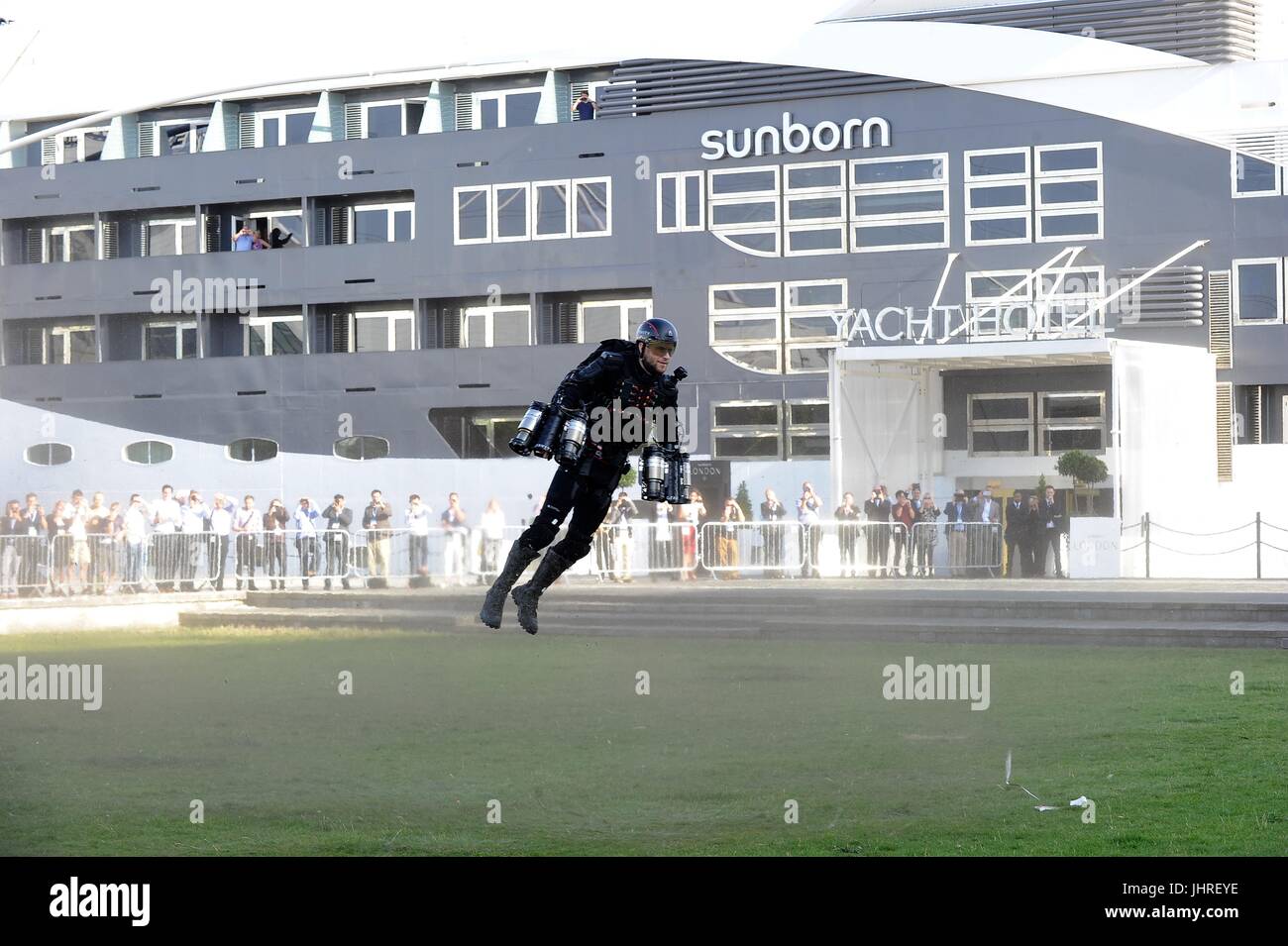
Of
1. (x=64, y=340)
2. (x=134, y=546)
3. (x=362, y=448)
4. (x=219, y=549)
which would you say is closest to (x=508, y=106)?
(x=362, y=448)

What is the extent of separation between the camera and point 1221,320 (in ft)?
130

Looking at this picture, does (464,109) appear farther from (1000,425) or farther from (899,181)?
(1000,425)

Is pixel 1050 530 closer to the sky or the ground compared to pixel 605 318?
closer to the ground

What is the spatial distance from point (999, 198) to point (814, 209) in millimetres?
4705

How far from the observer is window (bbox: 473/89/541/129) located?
44750mm

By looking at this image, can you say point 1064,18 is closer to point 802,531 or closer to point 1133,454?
point 1133,454

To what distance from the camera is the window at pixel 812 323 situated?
40.0 m

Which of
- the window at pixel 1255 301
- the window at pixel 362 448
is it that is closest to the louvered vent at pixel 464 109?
the window at pixel 362 448

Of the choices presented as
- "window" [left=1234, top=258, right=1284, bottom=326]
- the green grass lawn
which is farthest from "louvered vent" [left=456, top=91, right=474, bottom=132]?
the green grass lawn

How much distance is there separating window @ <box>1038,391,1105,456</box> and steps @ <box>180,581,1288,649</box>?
10.5m

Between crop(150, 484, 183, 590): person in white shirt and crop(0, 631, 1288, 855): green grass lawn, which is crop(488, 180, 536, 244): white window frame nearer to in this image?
crop(150, 484, 183, 590): person in white shirt

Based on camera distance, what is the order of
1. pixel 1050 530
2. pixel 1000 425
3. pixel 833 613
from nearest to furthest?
pixel 833 613, pixel 1050 530, pixel 1000 425

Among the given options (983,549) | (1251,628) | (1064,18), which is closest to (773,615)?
(983,549)
